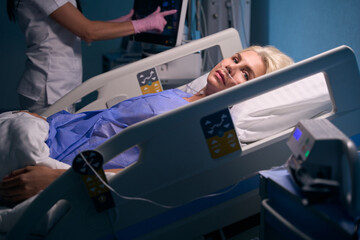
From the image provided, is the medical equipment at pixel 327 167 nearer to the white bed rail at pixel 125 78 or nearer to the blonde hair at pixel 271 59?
the blonde hair at pixel 271 59

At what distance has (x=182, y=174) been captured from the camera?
1088mm

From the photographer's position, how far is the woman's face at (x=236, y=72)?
5.18ft

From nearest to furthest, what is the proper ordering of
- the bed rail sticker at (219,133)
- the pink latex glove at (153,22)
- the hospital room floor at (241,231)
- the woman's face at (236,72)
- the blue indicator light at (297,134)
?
the blue indicator light at (297,134) < the bed rail sticker at (219,133) < the hospital room floor at (241,231) < the woman's face at (236,72) < the pink latex glove at (153,22)

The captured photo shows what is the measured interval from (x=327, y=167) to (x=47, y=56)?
185 centimetres

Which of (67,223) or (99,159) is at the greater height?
(99,159)

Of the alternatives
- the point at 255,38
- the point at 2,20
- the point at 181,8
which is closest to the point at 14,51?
the point at 2,20

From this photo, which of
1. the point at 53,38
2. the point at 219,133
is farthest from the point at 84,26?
the point at 219,133

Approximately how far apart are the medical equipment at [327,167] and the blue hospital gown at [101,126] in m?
0.69

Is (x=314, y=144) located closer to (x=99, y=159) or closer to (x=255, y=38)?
(x=99, y=159)

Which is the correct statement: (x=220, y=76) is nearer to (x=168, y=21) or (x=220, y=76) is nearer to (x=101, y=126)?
(x=101, y=126)

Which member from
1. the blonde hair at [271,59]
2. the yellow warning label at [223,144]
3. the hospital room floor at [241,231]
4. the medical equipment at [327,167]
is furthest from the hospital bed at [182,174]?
the blonde hair at [271,59]

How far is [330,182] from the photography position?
0.81 metres

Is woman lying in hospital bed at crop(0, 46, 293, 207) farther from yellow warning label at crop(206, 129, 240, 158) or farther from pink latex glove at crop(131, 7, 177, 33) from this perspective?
pink latex glove at crop(131, 7, 177, 33)

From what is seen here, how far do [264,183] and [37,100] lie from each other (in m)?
1.69
